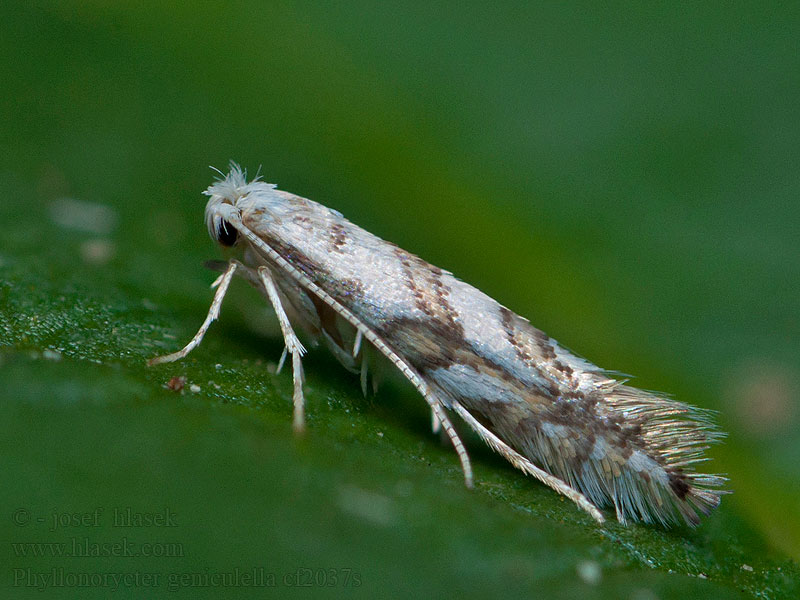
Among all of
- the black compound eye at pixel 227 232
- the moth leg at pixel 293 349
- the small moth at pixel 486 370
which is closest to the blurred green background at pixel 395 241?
the moth leg at pixel 293 349

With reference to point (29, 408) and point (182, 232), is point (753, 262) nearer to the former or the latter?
point (182, 232)

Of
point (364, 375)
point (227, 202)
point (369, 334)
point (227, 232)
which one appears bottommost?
point (364, 375)

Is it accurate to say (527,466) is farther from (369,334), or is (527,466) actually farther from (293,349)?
(293,349)

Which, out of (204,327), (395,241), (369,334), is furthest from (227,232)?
(395,241)

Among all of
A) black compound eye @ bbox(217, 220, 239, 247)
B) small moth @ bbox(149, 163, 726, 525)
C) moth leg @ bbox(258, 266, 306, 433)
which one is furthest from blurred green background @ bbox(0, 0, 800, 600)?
black compound eye @ bbox(217, 220, 239, 247)

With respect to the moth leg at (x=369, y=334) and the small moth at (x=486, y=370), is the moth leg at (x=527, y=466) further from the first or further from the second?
the moth leg at (x=369, y=334)

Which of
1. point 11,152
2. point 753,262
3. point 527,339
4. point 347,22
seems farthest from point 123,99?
point 753,262
